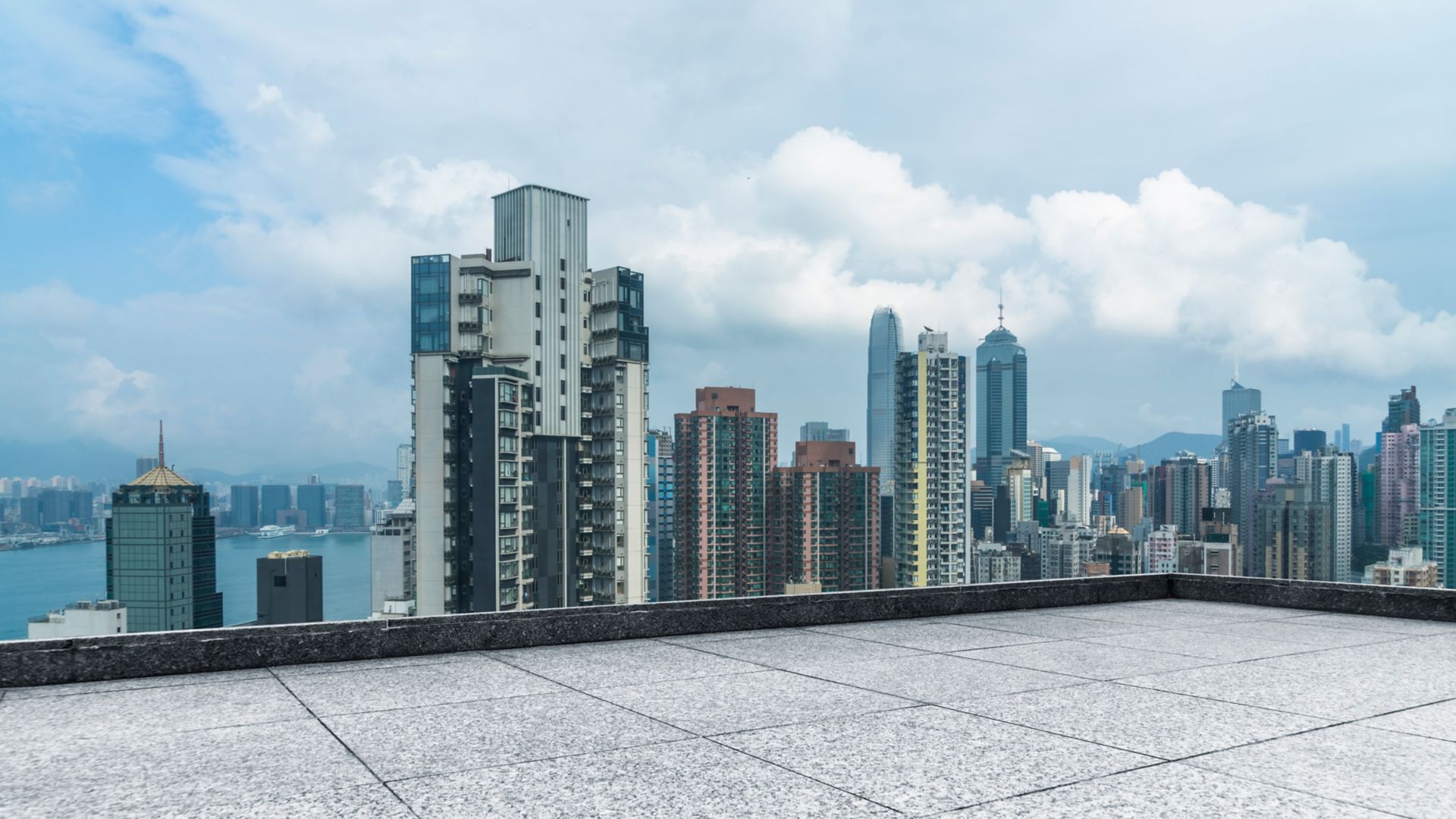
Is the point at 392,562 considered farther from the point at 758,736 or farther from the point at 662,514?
the point at 758,736

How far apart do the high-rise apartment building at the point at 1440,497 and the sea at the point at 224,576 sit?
11244 centimetres

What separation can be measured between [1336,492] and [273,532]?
178253mm

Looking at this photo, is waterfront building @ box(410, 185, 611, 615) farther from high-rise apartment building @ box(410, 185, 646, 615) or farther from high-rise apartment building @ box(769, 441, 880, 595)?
high-rise apartment building @ box(769, 441, 880, 595)

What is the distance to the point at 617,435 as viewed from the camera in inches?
3529

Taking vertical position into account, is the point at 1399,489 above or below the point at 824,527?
above

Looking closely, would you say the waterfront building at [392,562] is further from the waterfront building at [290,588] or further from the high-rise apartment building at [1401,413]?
the high-rise apartment building at [1401,413]

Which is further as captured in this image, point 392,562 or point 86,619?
point 392,562

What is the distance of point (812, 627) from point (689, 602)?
128 centimetres

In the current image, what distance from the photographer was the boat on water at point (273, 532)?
174 metres

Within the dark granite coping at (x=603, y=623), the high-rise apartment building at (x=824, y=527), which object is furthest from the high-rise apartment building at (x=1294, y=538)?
the dark granite coping at (x=603, y=623)

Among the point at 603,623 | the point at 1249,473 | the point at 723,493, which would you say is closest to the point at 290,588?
the point at 723,493

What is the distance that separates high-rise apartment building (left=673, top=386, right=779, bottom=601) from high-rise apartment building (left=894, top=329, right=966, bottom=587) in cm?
2111

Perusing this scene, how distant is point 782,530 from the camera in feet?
494

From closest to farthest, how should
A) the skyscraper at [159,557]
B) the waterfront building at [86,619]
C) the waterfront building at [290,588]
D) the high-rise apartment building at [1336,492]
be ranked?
1. the waterfront building at [86,619]
2. the skyscraper at [159,557]
3. the waterfront building at [290,588]
4. the high-rise apartment building at [1336,492]
